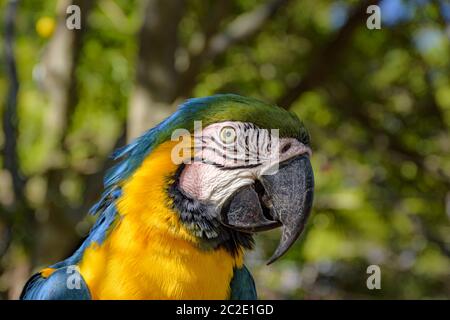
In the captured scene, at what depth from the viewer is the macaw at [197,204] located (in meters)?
2.36

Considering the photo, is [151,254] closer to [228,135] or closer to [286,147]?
[228,135]

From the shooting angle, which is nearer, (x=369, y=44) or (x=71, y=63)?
(x=71, y=63)

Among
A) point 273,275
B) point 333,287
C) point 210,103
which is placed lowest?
point 333,287

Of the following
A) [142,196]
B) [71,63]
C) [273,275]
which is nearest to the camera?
[142,196]

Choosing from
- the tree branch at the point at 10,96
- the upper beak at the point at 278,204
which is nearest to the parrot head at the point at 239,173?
the upper beak at the point at 278,204

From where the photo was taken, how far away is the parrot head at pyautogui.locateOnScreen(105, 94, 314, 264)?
2.38 meters

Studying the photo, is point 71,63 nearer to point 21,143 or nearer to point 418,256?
point 21,143

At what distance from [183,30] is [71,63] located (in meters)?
2.11

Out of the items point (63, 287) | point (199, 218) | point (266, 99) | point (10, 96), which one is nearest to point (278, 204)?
point (199, 218)

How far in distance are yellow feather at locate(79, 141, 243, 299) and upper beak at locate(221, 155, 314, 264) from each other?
0.17 m

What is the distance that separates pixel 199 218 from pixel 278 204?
0.28m

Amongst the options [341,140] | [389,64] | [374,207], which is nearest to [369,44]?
[389,64]

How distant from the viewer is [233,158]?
7.98ft

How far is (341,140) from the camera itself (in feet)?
22.1
